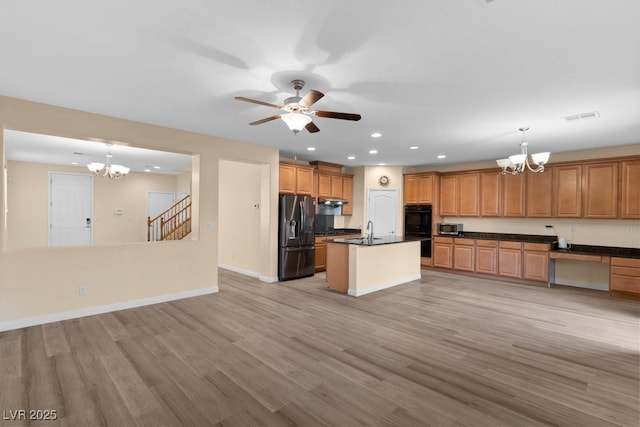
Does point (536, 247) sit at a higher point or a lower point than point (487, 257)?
higher

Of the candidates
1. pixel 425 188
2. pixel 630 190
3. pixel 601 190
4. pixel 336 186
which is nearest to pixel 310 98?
pixel 336 186

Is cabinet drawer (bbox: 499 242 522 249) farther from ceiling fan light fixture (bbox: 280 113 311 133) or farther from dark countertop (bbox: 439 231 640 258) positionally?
ceiling fan light fixture (bbox: 280 113 311 133)

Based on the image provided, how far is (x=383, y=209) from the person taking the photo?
844cm

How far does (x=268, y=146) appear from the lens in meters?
5.99

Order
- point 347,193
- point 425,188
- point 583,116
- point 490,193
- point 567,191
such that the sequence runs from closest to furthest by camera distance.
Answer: point 583,116
point 567,191
point 490,193
point 425,188
point 347,193

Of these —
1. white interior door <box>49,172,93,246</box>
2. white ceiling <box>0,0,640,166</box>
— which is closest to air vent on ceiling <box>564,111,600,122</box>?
white ceiling <box>0,0,640,166</box>

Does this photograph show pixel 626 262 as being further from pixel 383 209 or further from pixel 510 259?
pixel 383 209

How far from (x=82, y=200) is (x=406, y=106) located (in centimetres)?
925

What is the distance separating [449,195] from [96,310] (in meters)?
7.53

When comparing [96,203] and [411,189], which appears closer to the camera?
[411,189]

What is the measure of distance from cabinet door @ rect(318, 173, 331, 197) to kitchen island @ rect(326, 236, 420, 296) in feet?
6.96

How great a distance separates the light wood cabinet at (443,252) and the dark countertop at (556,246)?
36 centimetres

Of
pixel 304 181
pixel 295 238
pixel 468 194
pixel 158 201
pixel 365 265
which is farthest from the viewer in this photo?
pixel 158 201

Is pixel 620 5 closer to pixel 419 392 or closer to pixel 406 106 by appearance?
pixel 406 106
